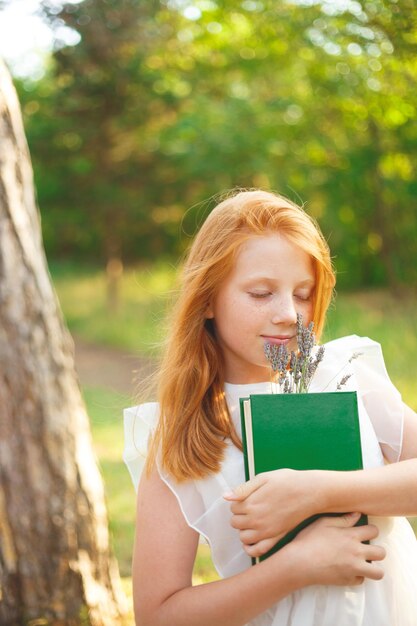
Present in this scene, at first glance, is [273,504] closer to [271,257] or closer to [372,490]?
[372,490]

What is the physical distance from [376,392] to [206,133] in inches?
477

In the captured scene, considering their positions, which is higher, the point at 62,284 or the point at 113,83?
the point at 113,83

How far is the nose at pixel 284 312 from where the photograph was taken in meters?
1.64

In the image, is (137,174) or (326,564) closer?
(326,564)

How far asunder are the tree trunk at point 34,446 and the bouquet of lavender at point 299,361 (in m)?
1.23

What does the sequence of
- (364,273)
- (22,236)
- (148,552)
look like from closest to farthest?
(148,552) < (22,236) < (364,273)

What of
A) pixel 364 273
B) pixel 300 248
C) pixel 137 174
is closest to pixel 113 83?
pixel 137 174

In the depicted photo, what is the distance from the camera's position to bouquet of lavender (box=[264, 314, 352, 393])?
1556 mm

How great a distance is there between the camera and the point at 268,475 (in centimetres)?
147

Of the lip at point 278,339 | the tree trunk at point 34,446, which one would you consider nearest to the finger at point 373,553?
the lip at point 278,339

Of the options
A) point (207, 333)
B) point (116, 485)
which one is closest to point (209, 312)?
point (207, 333)

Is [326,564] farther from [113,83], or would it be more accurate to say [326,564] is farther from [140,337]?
[113,83]

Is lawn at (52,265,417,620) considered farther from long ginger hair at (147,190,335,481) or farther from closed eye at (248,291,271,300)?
closed eye at (248,291,271,300)

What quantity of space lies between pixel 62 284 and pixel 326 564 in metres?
16.0
